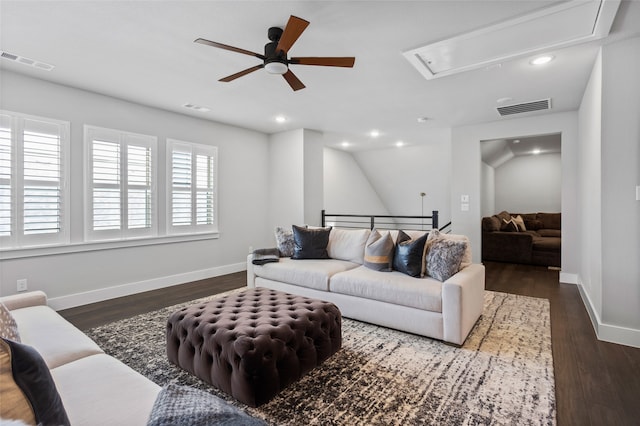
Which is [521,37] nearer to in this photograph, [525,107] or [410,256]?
[410,256]

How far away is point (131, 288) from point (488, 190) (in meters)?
8.44

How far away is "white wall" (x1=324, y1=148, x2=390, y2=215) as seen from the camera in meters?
7.79

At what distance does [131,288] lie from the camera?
14.0 ft

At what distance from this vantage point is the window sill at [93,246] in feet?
11.1

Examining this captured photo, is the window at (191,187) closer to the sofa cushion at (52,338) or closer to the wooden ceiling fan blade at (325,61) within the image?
the sofa cushion at (52,338)

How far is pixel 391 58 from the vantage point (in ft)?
9.78

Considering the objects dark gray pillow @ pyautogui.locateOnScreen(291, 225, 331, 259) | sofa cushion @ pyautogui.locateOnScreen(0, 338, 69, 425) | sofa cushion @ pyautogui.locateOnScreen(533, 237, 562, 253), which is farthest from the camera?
sofa cushion @ pyautogui.locateOnScreen(533, 237, 562, 253)

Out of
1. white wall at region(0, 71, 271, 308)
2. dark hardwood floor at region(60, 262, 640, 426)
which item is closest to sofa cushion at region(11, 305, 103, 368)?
dark hardwood floor at region(60, 262, 640, 426)

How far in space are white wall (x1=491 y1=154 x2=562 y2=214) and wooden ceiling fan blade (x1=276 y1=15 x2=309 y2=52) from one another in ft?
28.6

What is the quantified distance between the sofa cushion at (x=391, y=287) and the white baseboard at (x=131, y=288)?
272 cm

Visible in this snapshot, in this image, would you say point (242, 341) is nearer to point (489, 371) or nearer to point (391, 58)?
point (489, 371)

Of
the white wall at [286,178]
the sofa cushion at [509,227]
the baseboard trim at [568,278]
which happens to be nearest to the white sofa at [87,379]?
the white wall at [286,178]

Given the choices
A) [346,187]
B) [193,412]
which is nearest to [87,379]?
[193,412]

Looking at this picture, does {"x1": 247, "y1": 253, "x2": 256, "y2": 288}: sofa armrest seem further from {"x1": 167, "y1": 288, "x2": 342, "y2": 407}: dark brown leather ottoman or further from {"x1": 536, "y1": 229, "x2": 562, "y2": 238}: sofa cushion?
{"x1": 536, "y1": 229, "x2": 562, "y2": 238}: sofa cushion
